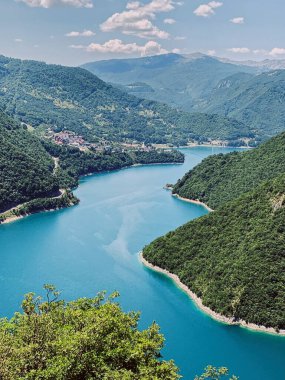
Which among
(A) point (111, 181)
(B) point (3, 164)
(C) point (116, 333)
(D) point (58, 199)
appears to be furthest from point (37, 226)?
(C) point (116, 333)

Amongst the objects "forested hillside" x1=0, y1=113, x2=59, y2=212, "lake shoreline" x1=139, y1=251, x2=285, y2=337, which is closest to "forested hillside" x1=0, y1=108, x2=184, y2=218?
"forested hillside" x1=0, y1=113, x2=59, y2=212

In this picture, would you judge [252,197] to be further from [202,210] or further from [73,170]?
[73,170]

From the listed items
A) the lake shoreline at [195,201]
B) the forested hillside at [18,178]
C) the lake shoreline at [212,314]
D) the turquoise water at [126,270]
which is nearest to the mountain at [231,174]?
the lake shoreline at [195,201]

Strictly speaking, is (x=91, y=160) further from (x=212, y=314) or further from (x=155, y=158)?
(x=212, y=314)

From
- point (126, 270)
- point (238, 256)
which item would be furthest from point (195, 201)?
Answer: point (238, 256)

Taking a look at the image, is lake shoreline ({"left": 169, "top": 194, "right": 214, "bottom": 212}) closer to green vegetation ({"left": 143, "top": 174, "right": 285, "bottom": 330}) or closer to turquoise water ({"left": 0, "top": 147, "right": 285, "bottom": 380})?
turquoise water ({"left": 0, "top": 147, "right": 285, "bottom": 380})
